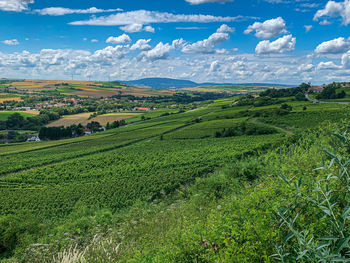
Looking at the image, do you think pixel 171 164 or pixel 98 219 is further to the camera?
pixel 171 164

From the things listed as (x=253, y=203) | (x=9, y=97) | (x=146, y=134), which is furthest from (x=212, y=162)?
(x=9, y=97)

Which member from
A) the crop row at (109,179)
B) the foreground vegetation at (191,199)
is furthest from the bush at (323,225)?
the crop row at (109,179)

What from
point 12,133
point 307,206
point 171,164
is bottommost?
point 12,133

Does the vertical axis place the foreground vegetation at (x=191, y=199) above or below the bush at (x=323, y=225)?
below

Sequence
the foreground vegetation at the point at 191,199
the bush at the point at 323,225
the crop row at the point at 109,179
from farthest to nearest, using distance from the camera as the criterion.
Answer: the crop row at the point at 109,179, the foreground vegetation at the point at 191,199, the bush at the point at 323,225

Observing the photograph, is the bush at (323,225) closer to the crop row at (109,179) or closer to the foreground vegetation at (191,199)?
the foreground vegetation at (191,199)

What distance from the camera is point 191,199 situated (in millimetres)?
13820

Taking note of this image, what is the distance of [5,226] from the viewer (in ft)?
54.5

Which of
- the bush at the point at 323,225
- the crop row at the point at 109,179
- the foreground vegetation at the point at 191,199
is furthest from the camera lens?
the crop row at the point at 109,179

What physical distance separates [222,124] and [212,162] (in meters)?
31.6

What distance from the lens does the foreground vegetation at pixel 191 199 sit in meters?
3.41

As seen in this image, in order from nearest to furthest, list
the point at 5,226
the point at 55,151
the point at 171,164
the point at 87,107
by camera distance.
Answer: the point at 5,226 < the point at 171,164 < the point at 55,151 < the point at 87,107

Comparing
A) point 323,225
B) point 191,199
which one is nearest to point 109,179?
point 191,199

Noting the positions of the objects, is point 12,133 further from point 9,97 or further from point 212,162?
point 9,97
